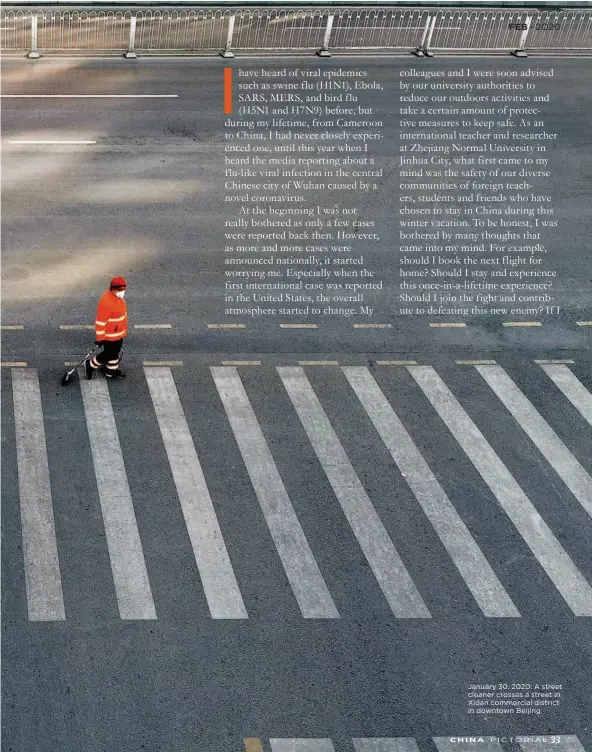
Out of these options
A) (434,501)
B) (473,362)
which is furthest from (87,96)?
(434,501)

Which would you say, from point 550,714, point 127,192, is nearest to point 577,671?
point 550,714

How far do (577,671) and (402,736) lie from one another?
2.24m

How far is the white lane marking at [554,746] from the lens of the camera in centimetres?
1033

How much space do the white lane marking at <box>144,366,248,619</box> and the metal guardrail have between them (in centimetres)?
1481

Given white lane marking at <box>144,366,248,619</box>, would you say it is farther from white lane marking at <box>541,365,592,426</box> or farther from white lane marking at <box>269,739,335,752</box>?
white lane marking at <box>541,365,592,426</box>

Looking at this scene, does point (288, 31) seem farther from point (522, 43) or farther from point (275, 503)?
point (275, 503)

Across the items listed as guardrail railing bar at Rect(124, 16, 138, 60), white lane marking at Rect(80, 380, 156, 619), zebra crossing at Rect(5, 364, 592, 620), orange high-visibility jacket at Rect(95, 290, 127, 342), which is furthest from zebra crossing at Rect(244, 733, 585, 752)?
guardrail railing bar at Rect(124, 16, 138, 60)

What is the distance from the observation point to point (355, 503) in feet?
43.0

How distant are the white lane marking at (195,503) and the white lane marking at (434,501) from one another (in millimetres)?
2709

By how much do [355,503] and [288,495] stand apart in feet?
2.90

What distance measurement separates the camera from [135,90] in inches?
961

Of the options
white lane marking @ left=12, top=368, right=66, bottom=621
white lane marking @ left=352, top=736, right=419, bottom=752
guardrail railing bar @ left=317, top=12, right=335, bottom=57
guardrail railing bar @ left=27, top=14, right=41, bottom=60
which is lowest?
white lane marking @ left=352, top=736, right=419, bottom=752

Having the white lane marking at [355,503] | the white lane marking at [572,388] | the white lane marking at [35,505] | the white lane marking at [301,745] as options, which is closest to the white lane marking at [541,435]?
the white lane marking at [572,388]

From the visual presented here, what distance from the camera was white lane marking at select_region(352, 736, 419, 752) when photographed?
10148mm
